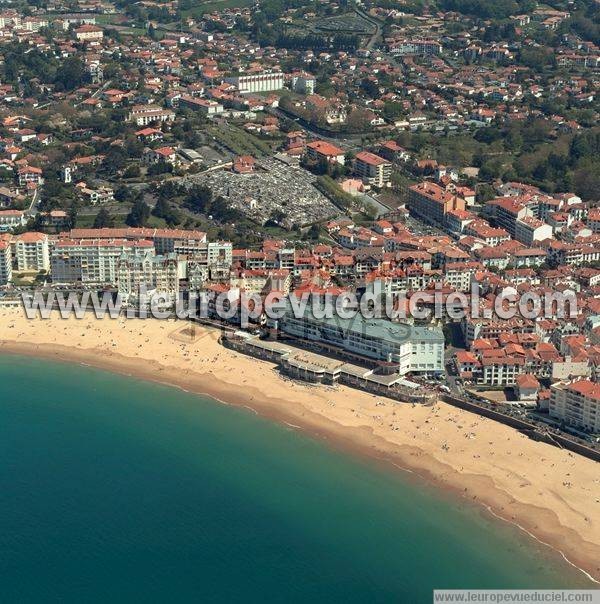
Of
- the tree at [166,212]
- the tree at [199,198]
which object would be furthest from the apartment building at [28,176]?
the tree at [199,198]

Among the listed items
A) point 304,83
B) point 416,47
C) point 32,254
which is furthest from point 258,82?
point 32,254

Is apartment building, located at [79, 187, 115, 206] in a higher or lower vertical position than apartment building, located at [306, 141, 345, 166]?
lower

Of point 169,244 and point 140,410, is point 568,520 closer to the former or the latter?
point 140,410

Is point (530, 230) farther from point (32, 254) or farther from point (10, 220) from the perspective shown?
point (10, 220)

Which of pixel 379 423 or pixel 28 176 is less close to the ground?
pixel 28 176

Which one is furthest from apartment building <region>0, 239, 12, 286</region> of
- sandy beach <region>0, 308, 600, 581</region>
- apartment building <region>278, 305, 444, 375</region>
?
apartment building <region>278, 305, 444, 375</region>

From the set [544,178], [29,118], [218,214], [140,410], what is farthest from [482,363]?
[29,118]

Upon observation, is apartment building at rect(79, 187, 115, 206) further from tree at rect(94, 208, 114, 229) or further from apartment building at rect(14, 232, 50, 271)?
apartment building at rect(14, 232, 50, 271)
